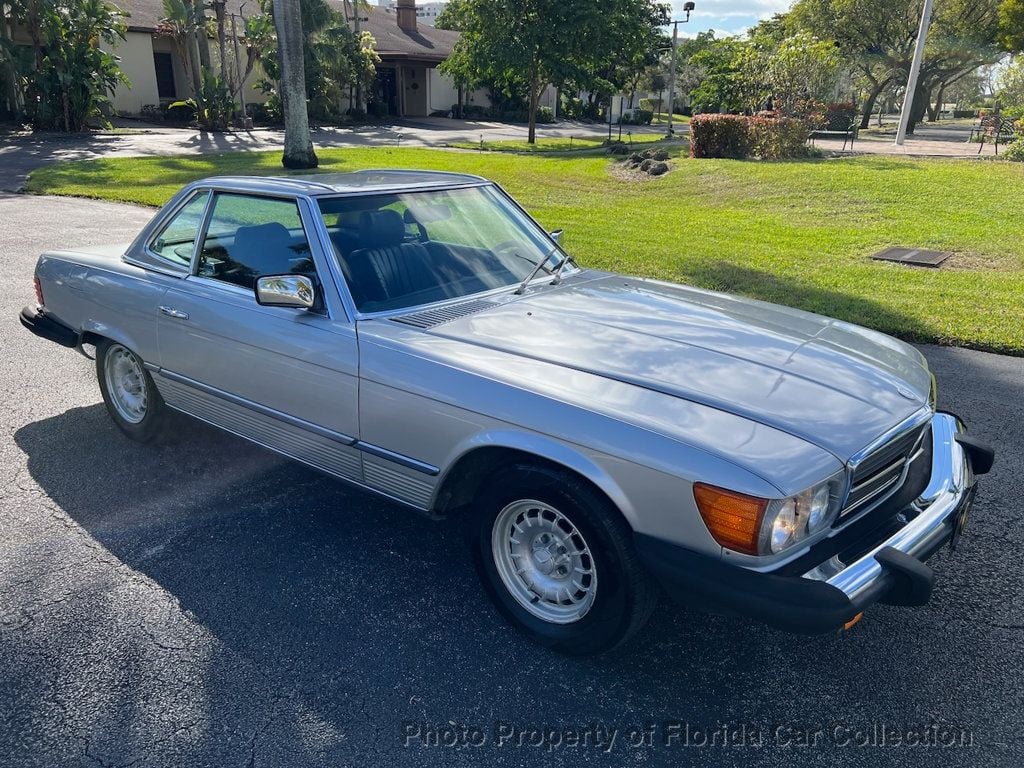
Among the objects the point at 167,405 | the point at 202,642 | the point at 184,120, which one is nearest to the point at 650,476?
the point at 202,642

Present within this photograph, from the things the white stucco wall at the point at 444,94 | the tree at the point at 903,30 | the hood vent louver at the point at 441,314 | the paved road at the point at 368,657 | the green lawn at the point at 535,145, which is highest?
the tree at the point at 903,30

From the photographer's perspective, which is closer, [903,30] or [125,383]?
[125,383]

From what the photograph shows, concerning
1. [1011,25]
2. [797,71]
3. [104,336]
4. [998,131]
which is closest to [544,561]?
[104,336]

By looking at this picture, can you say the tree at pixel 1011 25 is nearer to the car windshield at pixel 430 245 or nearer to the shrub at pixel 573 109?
the shrub at pixel 573 109

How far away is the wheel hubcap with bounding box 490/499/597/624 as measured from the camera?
2.77 metres

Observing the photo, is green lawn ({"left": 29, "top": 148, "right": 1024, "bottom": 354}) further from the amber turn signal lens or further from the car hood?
the amber turn signal lens

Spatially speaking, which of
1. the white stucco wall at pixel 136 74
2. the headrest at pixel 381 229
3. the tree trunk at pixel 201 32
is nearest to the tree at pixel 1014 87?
the tree trunk at pixel 201 32

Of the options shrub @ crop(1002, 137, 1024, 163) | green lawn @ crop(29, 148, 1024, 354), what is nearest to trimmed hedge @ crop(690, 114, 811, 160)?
green lawn @ crop(29, 148, 1024, 354)

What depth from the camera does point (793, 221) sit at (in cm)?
1245

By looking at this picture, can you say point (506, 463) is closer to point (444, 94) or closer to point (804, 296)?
point (804, 296)

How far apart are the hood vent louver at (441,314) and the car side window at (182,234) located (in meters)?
1.49

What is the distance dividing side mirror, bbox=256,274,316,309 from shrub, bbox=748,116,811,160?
17.5 meters

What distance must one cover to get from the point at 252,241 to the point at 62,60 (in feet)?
88.0

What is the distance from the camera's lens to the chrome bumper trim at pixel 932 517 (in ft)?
7.91
